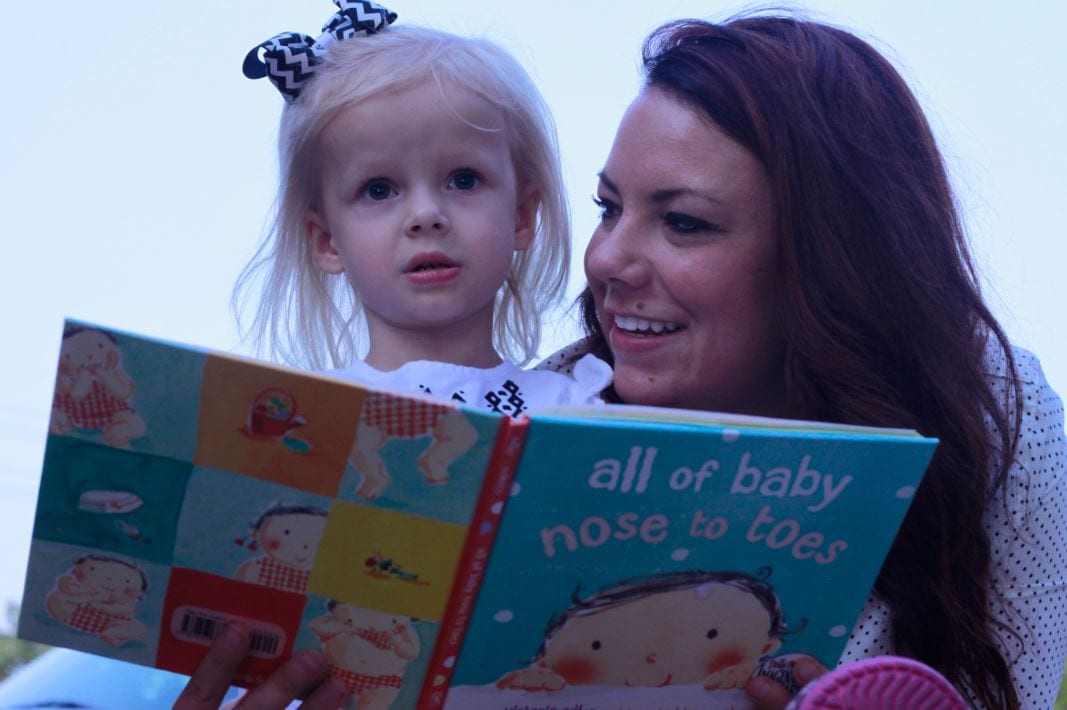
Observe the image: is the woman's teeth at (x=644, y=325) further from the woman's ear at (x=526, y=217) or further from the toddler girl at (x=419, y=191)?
the woman's ear at (x=526, y=217)

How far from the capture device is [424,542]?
122 centimetres

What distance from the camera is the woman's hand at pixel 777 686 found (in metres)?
1.41

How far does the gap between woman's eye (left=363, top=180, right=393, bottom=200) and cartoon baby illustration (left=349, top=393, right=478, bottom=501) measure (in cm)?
78

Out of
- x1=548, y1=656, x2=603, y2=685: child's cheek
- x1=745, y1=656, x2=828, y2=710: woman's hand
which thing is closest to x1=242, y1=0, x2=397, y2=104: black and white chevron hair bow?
x1=548, y1=656, x2=603, y2=685: child's cheek

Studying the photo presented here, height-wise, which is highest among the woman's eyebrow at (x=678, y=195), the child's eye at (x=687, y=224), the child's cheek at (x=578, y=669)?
the woman's eyebrow at (x=678, y=195)

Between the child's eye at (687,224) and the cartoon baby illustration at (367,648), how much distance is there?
2.76 feet

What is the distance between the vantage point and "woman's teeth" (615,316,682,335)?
1.90m

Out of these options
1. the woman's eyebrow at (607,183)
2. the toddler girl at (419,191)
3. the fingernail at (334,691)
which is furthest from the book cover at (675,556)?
the woman's eyebrow at (607,183)

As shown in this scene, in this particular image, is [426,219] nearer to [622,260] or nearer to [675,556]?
[622,260]

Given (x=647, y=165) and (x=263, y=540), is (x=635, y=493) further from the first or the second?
(x=647, y=165)

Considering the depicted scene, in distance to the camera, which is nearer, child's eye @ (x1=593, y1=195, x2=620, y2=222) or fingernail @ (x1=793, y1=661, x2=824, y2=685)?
fingernail @ (x1=793, y1=661, x2=824, y2=685)

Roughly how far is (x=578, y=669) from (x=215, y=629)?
401 millimetres

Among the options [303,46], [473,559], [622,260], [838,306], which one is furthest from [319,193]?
[473,559]

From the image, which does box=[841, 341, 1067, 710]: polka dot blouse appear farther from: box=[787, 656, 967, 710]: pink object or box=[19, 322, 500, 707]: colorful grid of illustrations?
box=[19, 322, 500, 707]: colorful grid of illustrations
